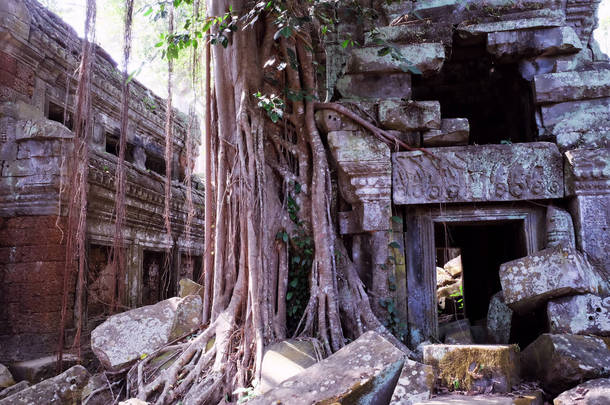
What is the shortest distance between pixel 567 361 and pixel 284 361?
184 centimetres

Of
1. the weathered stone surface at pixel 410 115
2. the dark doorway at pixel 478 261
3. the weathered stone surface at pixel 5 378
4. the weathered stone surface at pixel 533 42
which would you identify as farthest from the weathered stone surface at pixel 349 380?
the dark doorway at pixel 478 261

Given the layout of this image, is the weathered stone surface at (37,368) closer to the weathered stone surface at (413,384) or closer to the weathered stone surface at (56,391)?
the weathered stone surface at (56,391)

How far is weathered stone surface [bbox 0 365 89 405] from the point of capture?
3.33m

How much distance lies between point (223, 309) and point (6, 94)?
13.2ft

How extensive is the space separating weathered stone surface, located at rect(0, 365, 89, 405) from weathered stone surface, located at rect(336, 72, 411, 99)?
3.38 metres

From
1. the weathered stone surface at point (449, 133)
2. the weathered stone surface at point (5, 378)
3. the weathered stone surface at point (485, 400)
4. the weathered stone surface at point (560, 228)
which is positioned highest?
the weathered stone surface at point (449, 133)

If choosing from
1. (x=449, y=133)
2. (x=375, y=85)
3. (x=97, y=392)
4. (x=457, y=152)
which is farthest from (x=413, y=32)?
(x=97, y=392)

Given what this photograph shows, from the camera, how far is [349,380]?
2.53m

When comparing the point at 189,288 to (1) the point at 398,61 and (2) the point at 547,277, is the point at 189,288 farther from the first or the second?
(2) the point at 547,277

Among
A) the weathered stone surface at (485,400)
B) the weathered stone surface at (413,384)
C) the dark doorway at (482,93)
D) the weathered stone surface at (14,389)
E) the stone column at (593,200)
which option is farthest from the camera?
the dark doorway at (482,93)

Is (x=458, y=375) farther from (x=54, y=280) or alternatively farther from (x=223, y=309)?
(x=54, y=280)

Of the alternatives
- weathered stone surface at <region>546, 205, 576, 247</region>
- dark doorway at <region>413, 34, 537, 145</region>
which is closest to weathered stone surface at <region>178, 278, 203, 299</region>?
dark doorway at <region>413, 34, 537, 145</region>

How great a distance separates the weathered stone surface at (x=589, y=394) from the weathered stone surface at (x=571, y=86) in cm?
269

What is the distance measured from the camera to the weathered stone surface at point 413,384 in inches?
107
